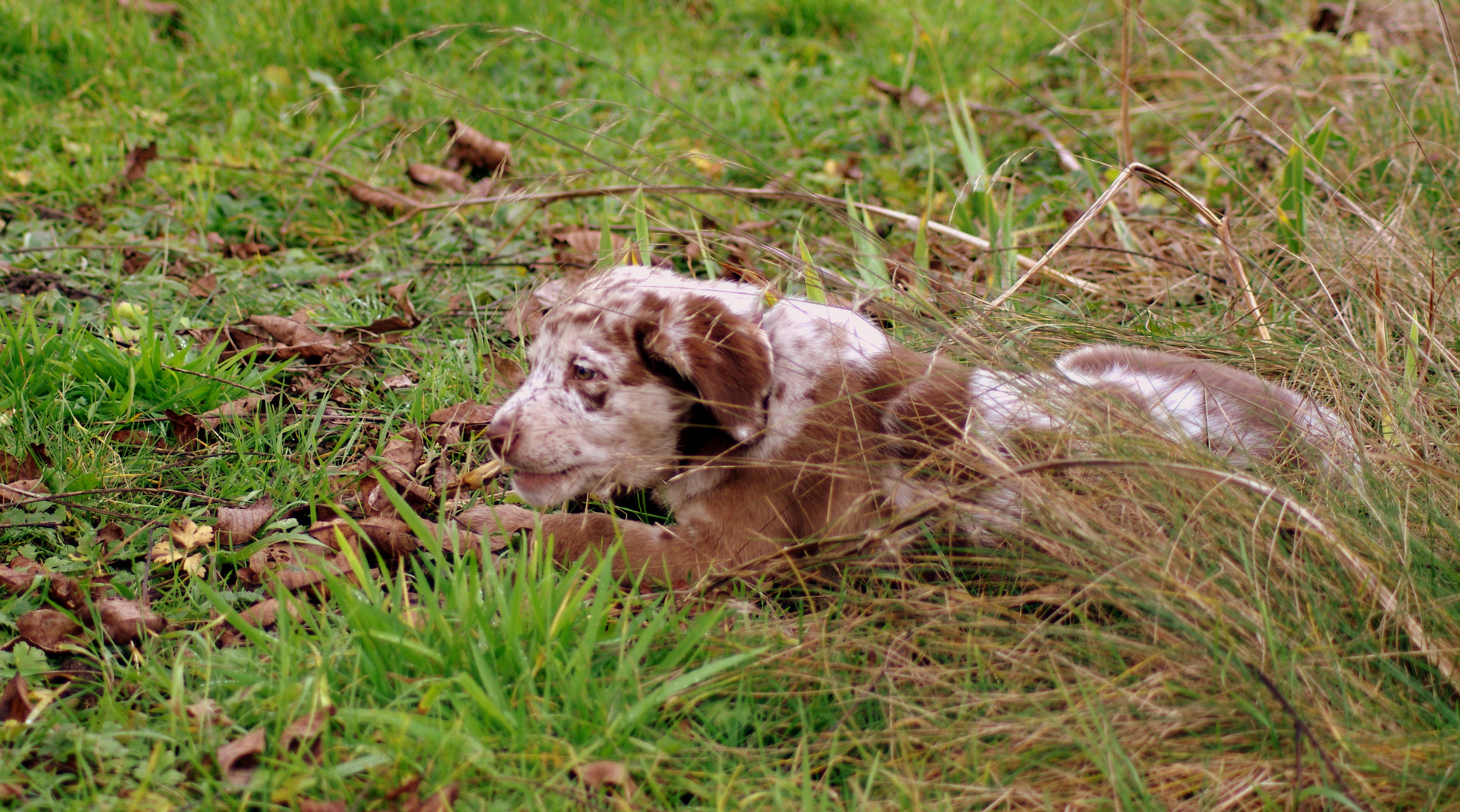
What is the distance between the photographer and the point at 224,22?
592 cm

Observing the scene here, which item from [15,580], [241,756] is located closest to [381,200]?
[15,580]

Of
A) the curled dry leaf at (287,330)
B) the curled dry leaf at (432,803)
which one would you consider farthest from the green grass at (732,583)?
the curled dry leaf at (287,330)

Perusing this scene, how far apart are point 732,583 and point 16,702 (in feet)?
4.98

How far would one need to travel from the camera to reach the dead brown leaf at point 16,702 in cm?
218

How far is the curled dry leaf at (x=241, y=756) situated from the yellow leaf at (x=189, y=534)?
88 centimetres

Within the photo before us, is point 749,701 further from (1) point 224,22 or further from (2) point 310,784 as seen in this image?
(1) point 224,22

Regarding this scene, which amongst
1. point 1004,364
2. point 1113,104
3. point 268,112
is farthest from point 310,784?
point 1113,104

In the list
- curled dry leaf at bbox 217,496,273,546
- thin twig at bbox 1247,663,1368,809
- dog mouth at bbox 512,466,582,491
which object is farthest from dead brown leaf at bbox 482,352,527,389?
thin twig at bbox 1247,663,1368,809

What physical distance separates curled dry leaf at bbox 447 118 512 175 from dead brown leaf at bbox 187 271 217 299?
142cm

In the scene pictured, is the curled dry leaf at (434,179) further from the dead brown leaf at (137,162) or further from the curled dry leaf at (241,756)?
the curled dry leaf at (241,756)

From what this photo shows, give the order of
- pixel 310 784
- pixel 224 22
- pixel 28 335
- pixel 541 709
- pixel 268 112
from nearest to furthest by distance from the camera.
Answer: pixel 310 784 < pixel 541 709 < pixel 28 335 < pixel 268 112 < pixel 224 22

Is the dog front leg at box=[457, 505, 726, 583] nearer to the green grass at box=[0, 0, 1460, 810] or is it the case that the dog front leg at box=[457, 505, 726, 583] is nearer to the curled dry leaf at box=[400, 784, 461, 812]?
the green grass at box=[0, 0, 1460, 810]

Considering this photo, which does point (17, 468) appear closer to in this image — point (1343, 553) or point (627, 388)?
point (627, 388)

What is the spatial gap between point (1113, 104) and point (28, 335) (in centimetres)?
528
